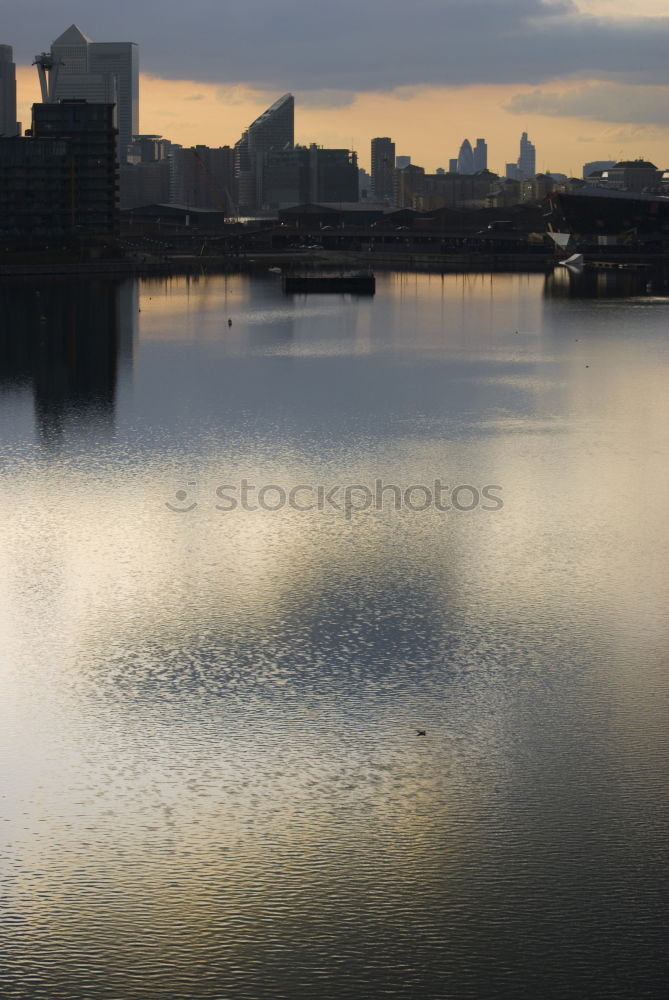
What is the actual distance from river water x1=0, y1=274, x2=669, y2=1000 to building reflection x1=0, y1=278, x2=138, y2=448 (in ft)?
10.6

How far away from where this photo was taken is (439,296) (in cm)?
10988

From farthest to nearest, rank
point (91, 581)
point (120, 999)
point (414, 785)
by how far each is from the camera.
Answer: point (91, 581), point (414, 785), point (120, 999)

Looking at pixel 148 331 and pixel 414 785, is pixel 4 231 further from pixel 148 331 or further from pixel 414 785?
pixel 414 785

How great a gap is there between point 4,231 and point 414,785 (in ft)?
438

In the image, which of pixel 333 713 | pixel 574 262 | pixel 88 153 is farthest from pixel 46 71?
pixel 333 713

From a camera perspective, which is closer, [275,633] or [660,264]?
[275,633]

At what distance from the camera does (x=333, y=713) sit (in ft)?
53.4

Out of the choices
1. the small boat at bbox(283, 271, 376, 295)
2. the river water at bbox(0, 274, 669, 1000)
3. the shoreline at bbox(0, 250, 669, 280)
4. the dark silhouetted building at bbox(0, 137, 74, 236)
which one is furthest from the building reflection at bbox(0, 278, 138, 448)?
the shoreline at bbox(0, 250, 669, 280)

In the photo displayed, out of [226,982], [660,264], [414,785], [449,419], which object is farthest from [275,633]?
[660,264]

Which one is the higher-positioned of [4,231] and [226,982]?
[4,231]

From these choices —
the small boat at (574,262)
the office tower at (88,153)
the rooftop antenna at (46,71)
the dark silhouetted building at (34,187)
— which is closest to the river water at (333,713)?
the dark silhouetted building at (34,187)

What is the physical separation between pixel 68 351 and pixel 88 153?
9086 cm

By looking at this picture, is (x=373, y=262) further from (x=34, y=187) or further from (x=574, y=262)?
(x=34, y=187)

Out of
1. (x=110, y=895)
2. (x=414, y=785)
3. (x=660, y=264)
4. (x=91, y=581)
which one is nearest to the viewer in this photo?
(x=110, y=895)
